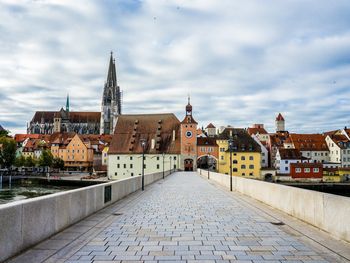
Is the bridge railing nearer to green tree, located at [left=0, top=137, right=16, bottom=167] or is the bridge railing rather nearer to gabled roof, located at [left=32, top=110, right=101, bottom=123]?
green tree, located at [left=0, top=137, right=16, bottom=167]

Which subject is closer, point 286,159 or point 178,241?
point 178,241

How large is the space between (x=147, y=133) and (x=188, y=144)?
1242 centimetres

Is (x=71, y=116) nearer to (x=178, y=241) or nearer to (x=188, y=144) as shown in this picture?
(x=188, y=144)

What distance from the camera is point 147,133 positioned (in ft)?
311

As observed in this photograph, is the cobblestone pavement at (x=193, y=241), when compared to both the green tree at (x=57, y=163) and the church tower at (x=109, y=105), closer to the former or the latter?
the green tree at (x=57, y=163)

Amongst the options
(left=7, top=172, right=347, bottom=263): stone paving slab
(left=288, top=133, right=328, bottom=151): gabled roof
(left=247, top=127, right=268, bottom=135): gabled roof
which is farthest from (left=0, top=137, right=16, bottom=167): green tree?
(left=7, top=172, right=347, bottom=263): stone paving slab

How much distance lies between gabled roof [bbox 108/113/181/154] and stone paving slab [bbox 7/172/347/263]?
77.7 metres

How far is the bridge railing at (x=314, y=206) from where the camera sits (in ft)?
24.5

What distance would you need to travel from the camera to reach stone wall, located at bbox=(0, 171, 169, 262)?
5934mm

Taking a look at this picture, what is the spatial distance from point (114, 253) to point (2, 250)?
5.90 feet

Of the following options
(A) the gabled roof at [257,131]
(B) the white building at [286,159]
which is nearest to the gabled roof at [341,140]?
(B) the white building at [286,159]

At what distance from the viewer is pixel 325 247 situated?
6.98 m

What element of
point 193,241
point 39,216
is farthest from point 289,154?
point 39,216

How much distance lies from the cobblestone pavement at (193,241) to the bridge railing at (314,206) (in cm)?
89
